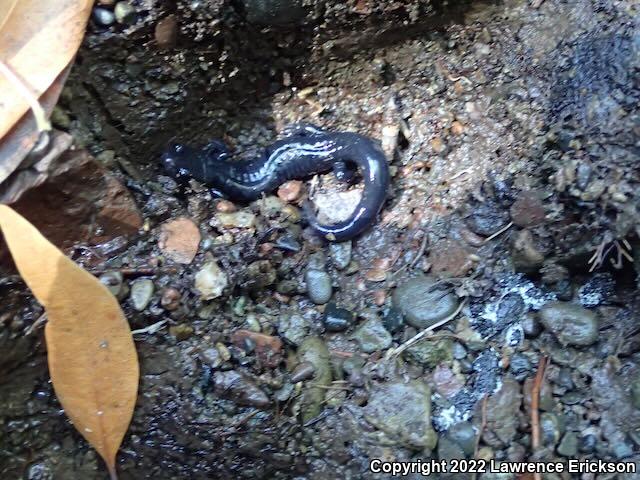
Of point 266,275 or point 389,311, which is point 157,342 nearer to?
point 266,275

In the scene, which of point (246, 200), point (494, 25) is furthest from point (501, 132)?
point (246, 200)

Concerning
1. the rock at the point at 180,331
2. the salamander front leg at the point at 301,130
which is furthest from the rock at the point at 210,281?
the salamander front leg at the point at 301,130

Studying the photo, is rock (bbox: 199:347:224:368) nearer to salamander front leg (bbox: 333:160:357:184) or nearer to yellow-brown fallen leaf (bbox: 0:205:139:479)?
yellow-brown fallen leaf (bbox: 0:205:139:479)

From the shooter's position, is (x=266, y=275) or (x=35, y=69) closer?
(x=35, y=69)

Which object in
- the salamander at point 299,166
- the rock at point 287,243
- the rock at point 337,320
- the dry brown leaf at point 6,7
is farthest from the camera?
the salamander at point 299,166

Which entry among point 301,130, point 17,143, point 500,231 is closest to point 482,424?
point 500,231

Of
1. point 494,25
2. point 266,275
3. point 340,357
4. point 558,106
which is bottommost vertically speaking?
point 340,357

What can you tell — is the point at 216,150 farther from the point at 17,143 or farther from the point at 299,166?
the point at 17,143

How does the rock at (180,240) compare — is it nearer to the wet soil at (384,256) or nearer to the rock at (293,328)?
the wet soil at (384,256)
